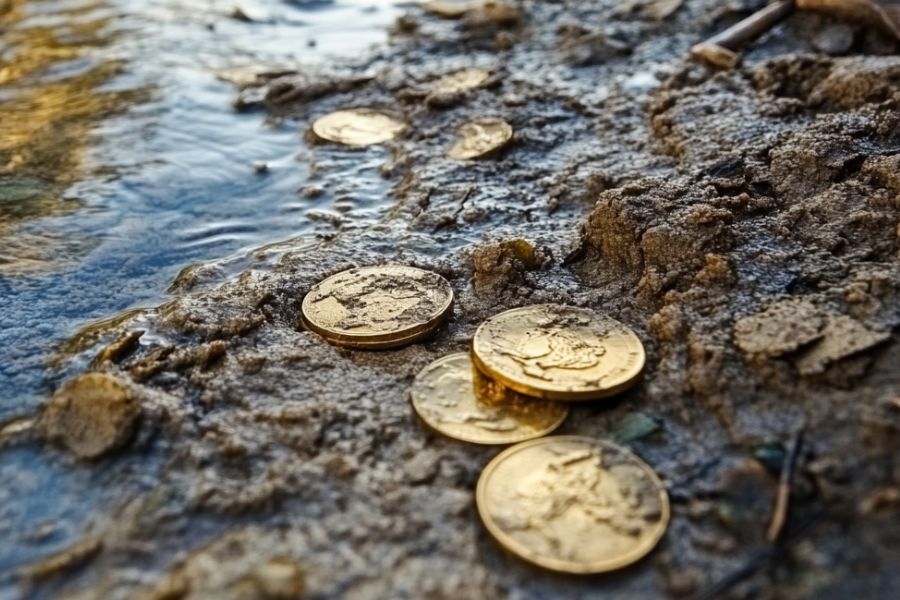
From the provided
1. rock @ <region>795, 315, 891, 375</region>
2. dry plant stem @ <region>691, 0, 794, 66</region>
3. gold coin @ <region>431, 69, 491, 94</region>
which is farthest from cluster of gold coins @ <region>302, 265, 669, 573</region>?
dry plant stem @ <region>691, 0, 794, 66</region>

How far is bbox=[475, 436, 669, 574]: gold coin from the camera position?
218cm

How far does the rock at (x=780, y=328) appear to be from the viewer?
2.71 m

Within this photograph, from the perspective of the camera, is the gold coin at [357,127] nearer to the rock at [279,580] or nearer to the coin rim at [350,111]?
the coin rim at [350,111]

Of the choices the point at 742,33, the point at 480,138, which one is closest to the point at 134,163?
the point at 480,138

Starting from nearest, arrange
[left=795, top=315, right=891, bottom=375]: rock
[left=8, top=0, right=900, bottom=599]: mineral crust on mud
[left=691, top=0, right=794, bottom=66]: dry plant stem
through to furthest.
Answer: [left=8, top=0, right=900, bottom=599]: mineral crust on mud < [left=795, top=315, right=891, bottom=375]: rock < [left=691, top=0, right=794, bottom=66]: dry plant stem

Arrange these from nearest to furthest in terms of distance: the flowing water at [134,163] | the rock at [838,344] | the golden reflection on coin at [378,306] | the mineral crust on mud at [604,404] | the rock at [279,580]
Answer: the rock at [279,580] → the mineral crust on mud at [604,404] → the rock at [838,344] → the golden reflection on coin at [378,306] → the flowing water at [134,163]

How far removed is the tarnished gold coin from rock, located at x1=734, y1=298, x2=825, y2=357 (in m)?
2.19

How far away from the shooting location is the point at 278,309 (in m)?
3.43

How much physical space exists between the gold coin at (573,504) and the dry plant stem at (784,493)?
0.29 m

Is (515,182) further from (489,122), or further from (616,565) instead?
(616,565)

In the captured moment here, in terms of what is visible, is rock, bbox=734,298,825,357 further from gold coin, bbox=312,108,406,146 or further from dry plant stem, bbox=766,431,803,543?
gold coin, bbox=312,108,406,146

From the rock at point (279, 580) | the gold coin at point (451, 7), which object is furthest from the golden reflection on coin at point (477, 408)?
the gold coin at point (451, 7)

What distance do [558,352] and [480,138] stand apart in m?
2.30

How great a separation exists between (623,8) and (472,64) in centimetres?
162
